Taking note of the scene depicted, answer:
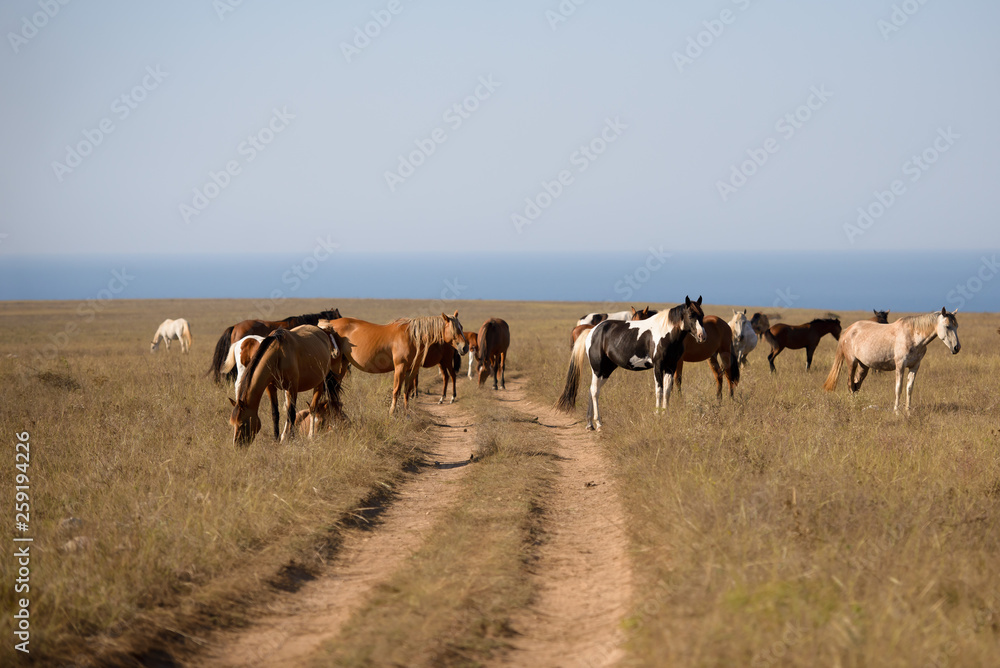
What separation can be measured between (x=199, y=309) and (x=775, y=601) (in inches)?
2518

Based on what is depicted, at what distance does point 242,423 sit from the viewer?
8.62 meters

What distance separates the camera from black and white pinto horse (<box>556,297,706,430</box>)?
448 inches

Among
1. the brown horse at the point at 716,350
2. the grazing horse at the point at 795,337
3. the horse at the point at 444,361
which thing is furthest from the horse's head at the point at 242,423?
the grazing horse at the point at 795,337

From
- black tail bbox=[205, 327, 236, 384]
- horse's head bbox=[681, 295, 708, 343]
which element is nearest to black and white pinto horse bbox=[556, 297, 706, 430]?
horse's head bbox=[681, 295, 708, 343]

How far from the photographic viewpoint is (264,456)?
7941mm

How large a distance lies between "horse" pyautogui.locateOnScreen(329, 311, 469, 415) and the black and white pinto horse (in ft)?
7.83

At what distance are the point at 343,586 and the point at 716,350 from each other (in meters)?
9.98

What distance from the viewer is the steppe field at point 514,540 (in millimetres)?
4086

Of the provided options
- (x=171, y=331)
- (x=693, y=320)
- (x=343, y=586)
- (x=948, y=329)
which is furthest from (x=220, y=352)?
(x=171, y=331)

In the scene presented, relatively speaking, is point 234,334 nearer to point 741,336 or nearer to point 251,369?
point 251,369

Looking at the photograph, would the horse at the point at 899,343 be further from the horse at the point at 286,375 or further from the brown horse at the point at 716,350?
the horse at the point at 286,375

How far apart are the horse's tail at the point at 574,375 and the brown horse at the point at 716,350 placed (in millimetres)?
1834

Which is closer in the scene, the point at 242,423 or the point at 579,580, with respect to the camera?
the point at 579,580

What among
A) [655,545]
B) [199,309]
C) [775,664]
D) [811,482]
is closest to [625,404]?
[811,482]
